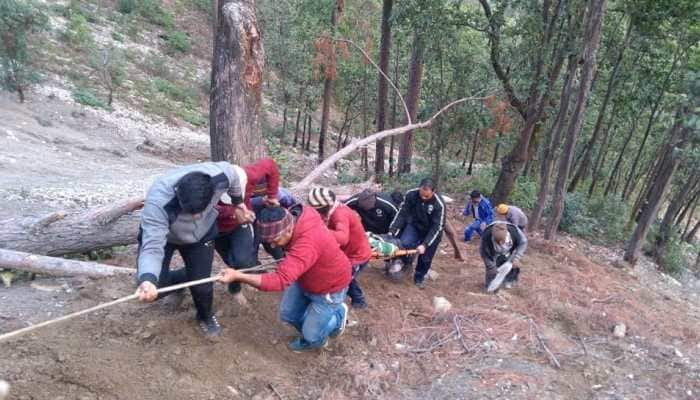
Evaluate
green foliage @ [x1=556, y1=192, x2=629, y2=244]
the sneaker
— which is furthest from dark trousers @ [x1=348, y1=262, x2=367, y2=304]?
green foliage @ [x1=556, y1=192, x2=629, y2=244]

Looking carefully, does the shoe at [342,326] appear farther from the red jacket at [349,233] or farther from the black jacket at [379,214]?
the black jacket at [379,214]

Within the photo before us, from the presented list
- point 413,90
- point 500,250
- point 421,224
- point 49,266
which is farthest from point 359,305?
point 413,90

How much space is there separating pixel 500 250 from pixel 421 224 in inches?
41.1

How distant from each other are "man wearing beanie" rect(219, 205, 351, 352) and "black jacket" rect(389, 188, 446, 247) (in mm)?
1693

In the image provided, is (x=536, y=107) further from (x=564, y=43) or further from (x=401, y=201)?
(x=401, y=201)

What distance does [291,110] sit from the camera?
22.6 meters

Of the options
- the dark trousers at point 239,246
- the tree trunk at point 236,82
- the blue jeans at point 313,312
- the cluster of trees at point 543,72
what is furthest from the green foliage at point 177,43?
the blue jeans at point 313,312

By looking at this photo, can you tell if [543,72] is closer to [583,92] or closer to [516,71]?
[516,71]

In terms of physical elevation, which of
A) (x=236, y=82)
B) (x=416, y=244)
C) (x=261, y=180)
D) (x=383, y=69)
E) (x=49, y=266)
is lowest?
(x=416, y=244)

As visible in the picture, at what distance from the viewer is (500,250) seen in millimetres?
5879

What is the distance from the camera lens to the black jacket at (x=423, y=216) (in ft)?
17.9

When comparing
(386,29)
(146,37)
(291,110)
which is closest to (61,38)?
(146,37)

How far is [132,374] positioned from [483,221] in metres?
5.76

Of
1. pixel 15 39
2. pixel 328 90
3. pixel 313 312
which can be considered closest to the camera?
pixel 313 312
